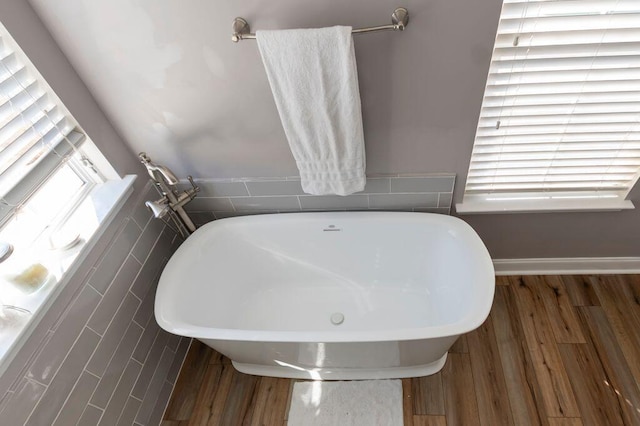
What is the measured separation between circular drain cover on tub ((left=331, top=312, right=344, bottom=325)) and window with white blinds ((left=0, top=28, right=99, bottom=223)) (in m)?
1.24

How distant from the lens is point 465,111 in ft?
4.21

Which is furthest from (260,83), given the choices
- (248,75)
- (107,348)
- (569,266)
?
(569,266)

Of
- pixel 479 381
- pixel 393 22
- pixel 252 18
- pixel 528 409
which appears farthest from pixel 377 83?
pixel 528 409

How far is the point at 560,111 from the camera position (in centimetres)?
126

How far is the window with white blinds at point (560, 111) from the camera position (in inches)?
41.9

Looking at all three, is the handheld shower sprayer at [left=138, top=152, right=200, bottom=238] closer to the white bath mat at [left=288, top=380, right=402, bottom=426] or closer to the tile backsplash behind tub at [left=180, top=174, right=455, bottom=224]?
the tile backsplash behind tub at [left=180, top=174, right=455, bottom=224]

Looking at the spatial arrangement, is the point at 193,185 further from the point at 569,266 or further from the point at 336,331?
the point at 569,266

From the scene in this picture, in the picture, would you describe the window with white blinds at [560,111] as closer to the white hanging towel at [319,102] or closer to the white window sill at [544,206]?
the white window sill at [544,206]

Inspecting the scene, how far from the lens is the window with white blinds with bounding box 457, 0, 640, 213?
1.07 meters

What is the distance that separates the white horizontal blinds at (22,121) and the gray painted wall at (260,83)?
0.16 meters

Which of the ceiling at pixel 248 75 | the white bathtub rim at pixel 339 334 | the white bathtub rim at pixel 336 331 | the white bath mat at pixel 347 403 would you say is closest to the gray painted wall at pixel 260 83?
the ceiling at pixel 248 75

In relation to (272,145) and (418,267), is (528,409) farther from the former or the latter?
(272,145)

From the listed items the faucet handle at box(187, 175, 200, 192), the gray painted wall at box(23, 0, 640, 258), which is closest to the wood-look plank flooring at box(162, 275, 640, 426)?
the gray painted wall at box(23, 0, 640, 258)

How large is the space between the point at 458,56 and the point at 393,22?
0.81 feet
